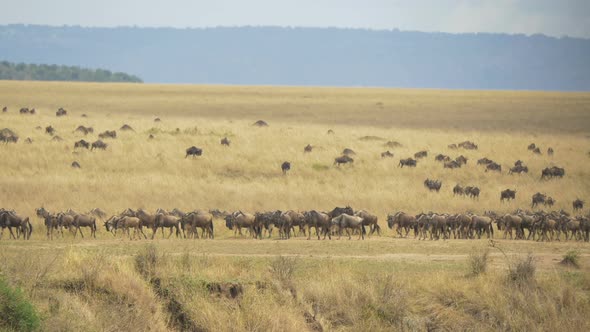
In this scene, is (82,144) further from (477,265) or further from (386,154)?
(477,265)

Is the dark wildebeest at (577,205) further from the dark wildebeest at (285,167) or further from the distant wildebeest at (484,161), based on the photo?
the dark wildebeest at (285,167)

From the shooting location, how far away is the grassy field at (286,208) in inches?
717

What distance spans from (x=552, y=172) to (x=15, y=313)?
108 feet

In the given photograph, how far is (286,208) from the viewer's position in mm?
35344

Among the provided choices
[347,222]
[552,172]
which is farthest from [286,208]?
[552,172]

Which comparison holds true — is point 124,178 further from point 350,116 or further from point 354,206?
point 350,116

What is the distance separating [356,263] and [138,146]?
26.3 metres

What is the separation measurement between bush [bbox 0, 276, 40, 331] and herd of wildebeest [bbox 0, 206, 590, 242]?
11924 mm

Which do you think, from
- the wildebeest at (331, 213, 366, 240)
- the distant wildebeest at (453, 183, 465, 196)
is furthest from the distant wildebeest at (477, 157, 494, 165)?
the wildebeest at (331, 213, 366, 240)

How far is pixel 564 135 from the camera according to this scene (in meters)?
65.4

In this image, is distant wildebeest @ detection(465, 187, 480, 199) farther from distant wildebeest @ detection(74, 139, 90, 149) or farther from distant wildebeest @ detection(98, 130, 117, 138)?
distant wildebeest @ detection(98, 130, 117, 138)

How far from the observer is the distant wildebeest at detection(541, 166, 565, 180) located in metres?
43.7

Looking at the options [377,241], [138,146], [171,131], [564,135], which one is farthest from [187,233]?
[564,135]

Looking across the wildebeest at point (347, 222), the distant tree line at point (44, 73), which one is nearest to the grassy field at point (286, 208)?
the wildebeest at point (347, 222)
